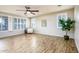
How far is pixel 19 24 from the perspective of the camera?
36.2 feet

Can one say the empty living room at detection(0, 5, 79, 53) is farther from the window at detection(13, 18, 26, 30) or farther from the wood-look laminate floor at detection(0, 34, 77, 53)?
the wood-look laminate floor at detection(0, 34, 77, 53)

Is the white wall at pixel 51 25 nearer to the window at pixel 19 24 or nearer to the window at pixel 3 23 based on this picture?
the window at pixel 19 24

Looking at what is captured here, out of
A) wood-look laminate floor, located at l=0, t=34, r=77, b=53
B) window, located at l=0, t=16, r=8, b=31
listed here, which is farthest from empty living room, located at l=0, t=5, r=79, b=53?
wood-look laminate floor, located at l=0, t=34, r=77, b=53

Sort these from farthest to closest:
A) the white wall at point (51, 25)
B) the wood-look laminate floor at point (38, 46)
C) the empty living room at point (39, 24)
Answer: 1. the white wall at point (51, 25)
2. the empty living room at point (39, 24)
3. the wood-look laminate floor at point (38, 46)

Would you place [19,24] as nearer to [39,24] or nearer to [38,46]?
[39,24]

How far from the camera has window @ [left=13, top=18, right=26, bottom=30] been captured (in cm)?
1025

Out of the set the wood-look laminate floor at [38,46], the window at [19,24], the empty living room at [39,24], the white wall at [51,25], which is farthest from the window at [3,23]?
the white wall at [51,25]

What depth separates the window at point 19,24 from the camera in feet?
33.6

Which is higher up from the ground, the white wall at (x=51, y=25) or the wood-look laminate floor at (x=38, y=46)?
the white wall at (x=51, y=25)

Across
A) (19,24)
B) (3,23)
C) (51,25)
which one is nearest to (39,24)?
(51,25)
